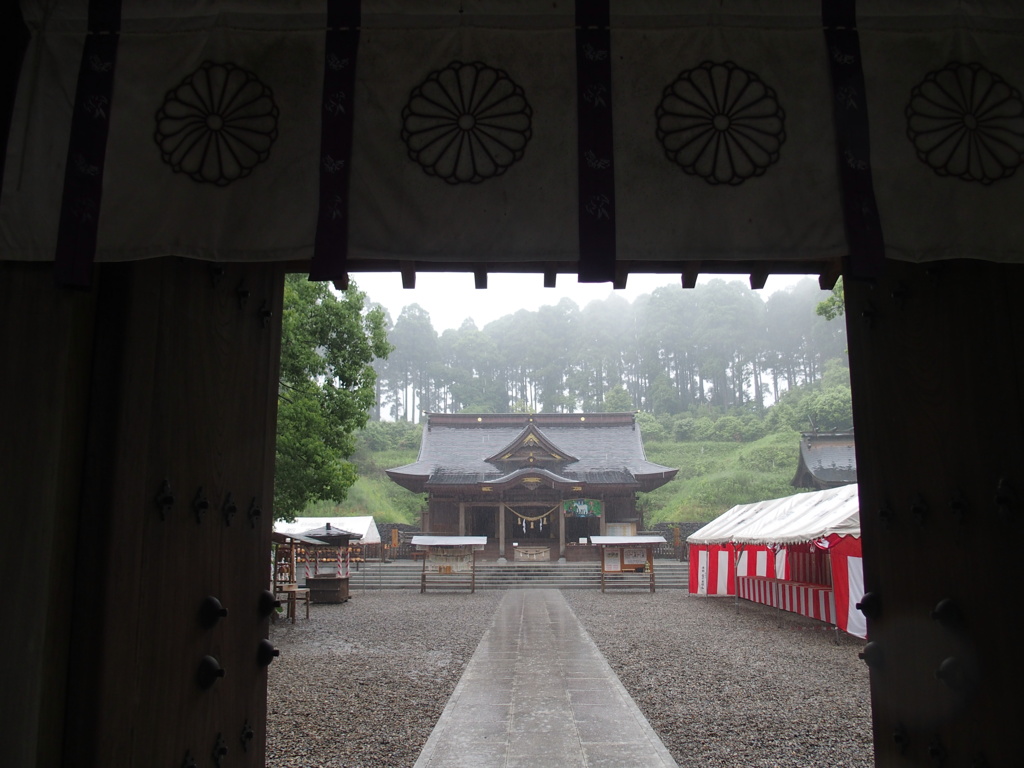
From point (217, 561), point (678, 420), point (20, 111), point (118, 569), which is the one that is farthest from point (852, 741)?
point (678, 420)

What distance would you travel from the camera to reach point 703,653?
911 cm

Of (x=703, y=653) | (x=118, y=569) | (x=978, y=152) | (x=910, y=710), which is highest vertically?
(x=978, y=152)

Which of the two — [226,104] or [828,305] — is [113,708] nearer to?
[226,104]

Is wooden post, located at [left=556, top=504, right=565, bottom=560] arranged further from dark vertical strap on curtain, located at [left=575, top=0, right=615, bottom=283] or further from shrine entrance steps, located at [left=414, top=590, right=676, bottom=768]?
dark vertical strap on curtain, located at [left=575, top=0, right=615, bottom=283]

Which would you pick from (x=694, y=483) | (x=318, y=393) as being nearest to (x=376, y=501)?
(x=694, y=483)

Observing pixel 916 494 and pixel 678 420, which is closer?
pixel 916 494

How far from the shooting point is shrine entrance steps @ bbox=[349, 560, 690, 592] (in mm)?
19969

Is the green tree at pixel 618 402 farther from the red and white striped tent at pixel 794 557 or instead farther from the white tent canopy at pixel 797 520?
the white tent canopy at pixel 797 520

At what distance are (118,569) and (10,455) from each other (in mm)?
496

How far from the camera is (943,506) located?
2420 millimetres

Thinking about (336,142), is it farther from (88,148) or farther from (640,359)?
(640,359)

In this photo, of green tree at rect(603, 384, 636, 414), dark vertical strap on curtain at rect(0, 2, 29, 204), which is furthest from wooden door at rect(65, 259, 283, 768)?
green tree at rect(603, 384, 636, 414)

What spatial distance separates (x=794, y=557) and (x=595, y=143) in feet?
38.7

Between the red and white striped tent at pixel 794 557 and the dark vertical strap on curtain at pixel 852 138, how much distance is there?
4699mm
